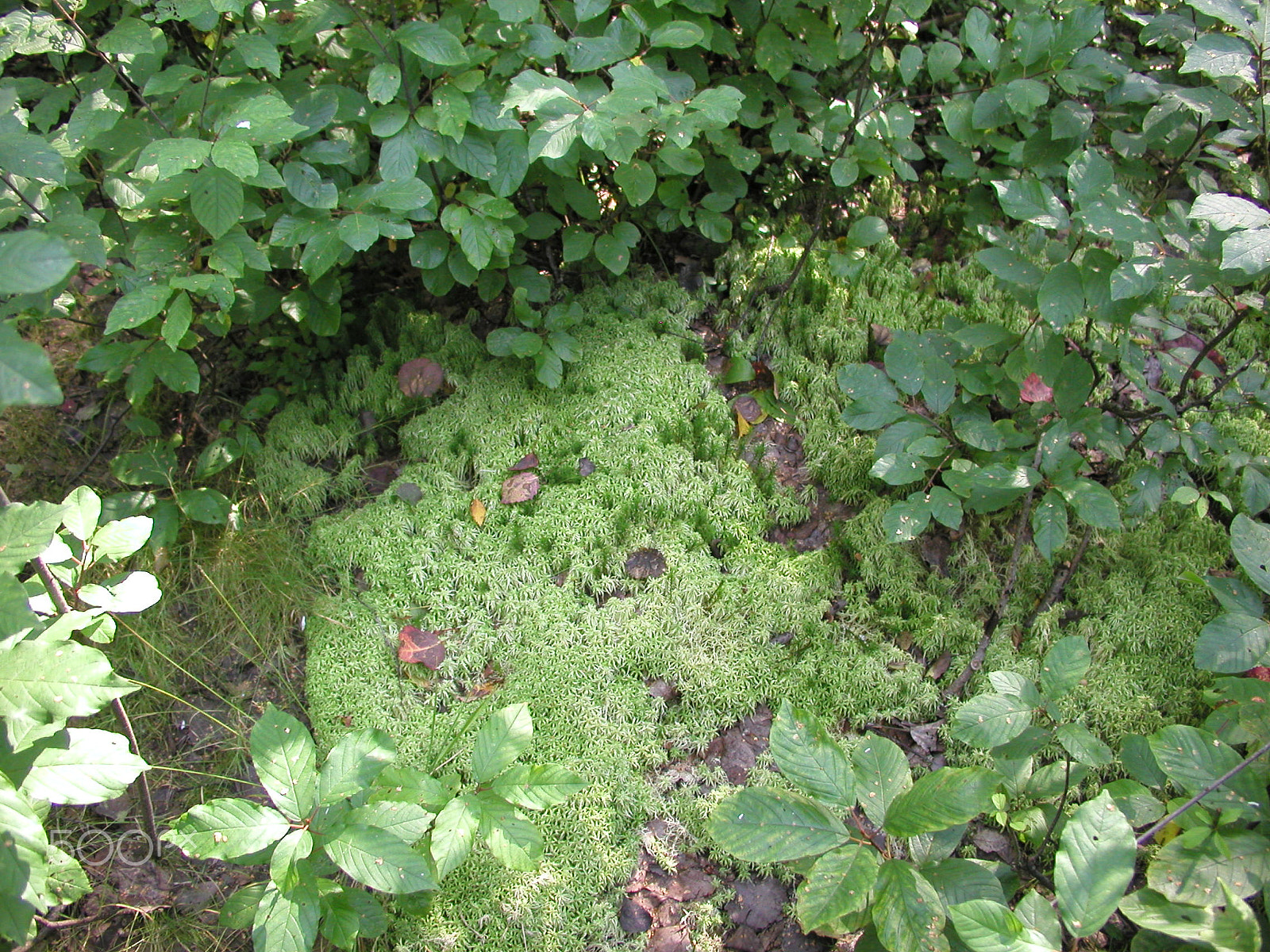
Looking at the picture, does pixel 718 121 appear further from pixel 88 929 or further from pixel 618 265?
pixel 88 929

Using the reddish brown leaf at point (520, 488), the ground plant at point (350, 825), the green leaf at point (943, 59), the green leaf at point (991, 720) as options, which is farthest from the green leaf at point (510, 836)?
the green leaf at point (943, 59)

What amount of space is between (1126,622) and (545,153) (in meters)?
2.45

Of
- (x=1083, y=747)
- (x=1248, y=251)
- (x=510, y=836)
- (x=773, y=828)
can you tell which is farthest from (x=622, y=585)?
(x=1248, y=251)

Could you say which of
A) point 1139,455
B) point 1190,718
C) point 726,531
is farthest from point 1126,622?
point 726,531

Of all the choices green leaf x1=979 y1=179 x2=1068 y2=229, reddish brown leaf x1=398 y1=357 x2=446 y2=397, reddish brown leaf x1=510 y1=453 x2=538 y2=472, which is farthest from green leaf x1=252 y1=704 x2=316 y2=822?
green leaf x1=979 y1=179 x2=1068 y2=229

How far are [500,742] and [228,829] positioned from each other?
655mm

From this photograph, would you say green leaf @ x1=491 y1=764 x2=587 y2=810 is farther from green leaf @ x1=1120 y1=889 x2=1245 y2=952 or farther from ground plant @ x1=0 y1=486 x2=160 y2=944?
green leaf @ x1=1120 y1=889 x2=1245 y2=952

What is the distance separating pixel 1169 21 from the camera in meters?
2.77

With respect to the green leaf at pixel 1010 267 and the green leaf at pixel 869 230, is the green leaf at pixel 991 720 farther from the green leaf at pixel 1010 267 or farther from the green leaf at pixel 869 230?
the green leaf at pixel 869 230

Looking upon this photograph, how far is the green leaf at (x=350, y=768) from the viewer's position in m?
1.88

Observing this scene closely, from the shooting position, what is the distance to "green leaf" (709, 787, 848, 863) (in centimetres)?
180

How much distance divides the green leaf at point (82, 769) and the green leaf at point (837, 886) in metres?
1.47

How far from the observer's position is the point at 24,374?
4.12ft

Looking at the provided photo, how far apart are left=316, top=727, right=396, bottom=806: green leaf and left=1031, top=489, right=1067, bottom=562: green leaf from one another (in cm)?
204
